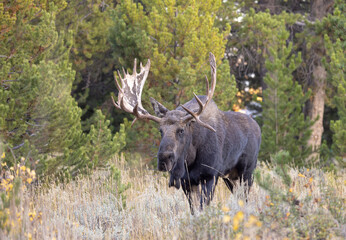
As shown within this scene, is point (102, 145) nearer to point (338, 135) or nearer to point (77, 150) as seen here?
point (77, 150)

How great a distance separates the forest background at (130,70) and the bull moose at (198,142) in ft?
5.78

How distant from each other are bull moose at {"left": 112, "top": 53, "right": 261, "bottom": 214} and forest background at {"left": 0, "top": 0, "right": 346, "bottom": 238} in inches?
69.3

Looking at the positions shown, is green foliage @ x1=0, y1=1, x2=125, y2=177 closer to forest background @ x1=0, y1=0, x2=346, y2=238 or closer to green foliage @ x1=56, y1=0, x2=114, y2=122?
forest background @ x1=0, y1=0, x2=346, y2=238

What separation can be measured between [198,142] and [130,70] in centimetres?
489

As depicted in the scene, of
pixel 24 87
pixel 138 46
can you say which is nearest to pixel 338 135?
pixel 138 46

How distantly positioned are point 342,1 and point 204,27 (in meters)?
4.05

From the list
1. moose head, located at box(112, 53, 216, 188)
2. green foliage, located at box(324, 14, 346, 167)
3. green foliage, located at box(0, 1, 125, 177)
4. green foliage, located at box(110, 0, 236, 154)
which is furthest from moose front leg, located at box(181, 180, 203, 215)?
green foliage, located at box(324, 14, 346, 167)

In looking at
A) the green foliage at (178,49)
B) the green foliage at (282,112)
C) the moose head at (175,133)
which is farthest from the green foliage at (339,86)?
the moose head at (175,133)

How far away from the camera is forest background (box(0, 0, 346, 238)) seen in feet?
25.9

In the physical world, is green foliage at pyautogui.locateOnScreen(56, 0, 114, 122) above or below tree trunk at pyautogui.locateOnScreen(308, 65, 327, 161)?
above

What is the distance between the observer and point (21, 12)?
7.96 m

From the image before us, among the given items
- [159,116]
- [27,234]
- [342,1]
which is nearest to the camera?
[27,234]

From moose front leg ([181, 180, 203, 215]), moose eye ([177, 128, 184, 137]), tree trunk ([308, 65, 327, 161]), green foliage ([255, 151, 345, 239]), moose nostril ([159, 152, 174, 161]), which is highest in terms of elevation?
moose eye ([177, 128, 184, 137])

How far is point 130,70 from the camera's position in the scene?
10734mm
